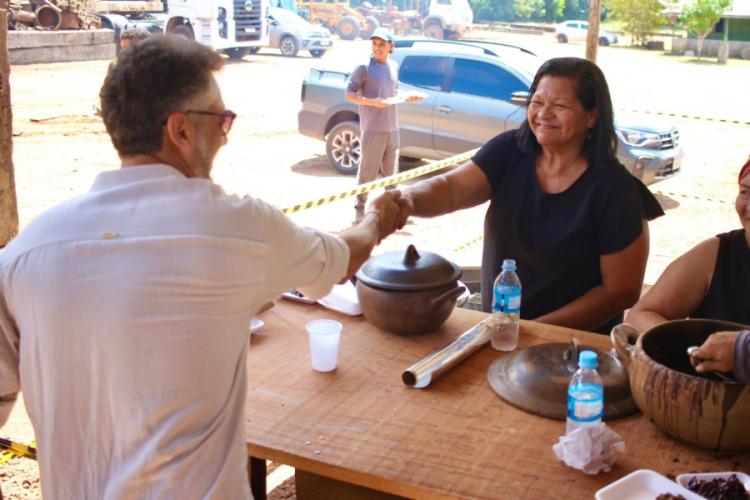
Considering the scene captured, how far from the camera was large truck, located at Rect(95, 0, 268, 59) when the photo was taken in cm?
2175

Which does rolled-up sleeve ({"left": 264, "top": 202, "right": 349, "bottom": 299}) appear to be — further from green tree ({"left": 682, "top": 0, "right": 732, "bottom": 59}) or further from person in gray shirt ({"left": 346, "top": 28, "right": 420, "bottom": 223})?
green tree ({"left": 682, "top": 0, "right": 732, "bottom": 59})

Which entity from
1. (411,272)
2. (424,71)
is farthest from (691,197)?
(411,272)

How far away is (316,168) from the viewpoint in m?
11.7

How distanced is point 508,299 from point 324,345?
23.8 inches

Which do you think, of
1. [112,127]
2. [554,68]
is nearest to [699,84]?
[554,68]

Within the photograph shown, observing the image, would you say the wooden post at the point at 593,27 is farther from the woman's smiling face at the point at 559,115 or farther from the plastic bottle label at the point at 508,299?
the plastic bottle label at the point at 508,299

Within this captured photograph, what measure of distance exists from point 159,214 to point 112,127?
214 mm

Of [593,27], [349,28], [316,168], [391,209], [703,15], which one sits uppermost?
[703,15]

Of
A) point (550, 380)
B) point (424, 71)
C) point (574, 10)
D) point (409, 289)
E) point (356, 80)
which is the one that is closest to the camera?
point (550, 380)

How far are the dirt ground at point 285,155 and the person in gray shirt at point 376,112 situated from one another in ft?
2.15

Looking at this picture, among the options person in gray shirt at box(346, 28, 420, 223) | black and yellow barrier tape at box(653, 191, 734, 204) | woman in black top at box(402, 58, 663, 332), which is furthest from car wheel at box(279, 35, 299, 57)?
woman in black top at box(402, 58, 663, 332)

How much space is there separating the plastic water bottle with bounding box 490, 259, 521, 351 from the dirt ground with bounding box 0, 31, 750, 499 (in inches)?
49.2

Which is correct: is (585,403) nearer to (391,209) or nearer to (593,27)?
(391,209)

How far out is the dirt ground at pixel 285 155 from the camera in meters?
8.38
